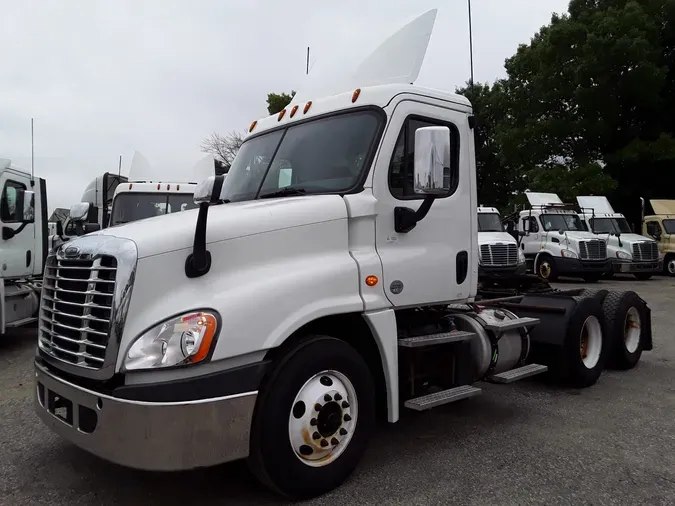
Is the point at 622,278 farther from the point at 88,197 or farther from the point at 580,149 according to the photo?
the point at 88,197

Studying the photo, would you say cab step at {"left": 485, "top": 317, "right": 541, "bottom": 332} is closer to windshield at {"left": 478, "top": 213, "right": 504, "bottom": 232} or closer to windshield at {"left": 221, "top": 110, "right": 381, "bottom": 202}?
windshield at {"left": 221, "top": 110, "right": 381, "bottom": 202}

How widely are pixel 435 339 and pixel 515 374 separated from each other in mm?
1224

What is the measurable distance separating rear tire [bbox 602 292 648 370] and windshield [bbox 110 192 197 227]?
7791mm

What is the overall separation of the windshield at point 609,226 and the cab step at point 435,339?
18.8m

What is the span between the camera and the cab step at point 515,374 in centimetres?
496

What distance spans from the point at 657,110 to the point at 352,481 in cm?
2964

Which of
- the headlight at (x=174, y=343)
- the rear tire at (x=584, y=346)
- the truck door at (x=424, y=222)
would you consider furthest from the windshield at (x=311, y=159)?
the rear tire at (x=584, y=346)

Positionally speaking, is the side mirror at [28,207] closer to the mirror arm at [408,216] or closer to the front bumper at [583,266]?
the mirror arm at [408,216]

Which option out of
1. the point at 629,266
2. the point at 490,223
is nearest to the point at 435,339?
the point at 490,223

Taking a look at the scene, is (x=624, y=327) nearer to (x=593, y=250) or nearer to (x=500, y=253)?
(x=500, y=253)

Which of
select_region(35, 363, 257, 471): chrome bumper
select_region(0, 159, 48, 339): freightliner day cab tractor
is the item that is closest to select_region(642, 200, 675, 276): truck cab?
select_region(0, 159, 48, 339): freightliner day cab tractor

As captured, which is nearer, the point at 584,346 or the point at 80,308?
the point at 80,308

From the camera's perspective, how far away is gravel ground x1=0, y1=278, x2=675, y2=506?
3674 mm

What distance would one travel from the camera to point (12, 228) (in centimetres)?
870
